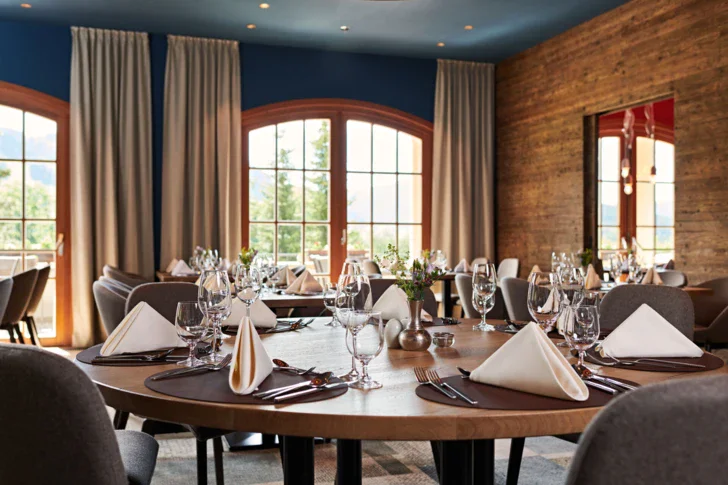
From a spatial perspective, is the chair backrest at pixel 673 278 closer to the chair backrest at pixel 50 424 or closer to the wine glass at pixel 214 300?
the wine glass at pixel 214 300

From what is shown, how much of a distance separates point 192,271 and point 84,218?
134 cm

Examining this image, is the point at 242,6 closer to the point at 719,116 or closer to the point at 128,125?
the point at 128,125

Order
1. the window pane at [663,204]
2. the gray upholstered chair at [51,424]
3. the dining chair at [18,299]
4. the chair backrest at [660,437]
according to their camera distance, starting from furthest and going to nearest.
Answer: the window pane at [663,204] < the dining chair at [18,299] < the gray upholstered chair at [51,424] < the chair backrest at [660,437]

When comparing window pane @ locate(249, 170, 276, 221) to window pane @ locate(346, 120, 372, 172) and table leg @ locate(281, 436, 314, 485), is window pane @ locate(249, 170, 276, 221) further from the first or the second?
table leg @ locate(281, 436, 314, 485)

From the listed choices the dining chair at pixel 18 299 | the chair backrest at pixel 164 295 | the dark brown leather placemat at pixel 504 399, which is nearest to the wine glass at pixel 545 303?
the dark brown leather placemat at pixel 504 399

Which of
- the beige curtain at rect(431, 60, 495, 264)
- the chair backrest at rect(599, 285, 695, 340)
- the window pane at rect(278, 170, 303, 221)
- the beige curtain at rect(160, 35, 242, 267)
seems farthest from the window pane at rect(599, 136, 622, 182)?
the chair backrest at rect(599, 285, 695, 340)

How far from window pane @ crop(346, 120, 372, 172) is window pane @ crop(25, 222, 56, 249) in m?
3.17

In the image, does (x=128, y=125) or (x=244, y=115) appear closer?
(x=128, y=125)

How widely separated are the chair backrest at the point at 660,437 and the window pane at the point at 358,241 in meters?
7.16

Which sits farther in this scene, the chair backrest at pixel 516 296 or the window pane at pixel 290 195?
the window pane at pixel 290 195

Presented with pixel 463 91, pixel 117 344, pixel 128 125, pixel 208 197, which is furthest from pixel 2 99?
pixel 117 344

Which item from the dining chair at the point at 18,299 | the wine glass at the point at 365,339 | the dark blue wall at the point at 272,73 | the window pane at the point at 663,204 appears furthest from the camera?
the dark blue wall at the point at 272,73

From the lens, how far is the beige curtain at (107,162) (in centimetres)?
694

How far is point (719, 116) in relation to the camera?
5.43 metres
